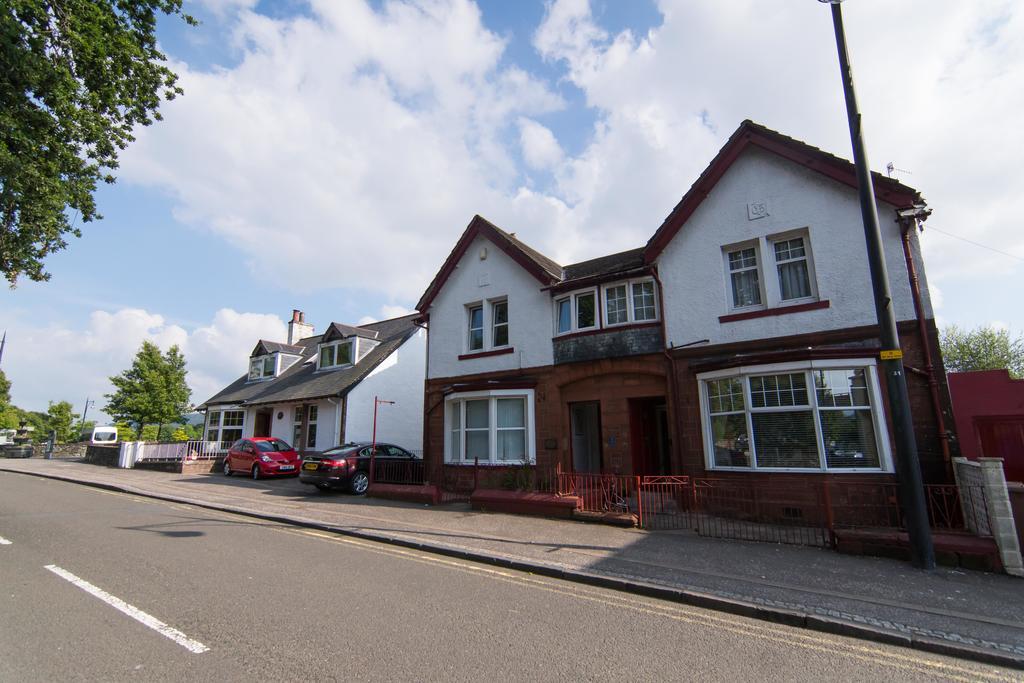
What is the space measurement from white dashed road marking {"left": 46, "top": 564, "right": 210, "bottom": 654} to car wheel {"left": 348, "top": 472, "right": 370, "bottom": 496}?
8.87m

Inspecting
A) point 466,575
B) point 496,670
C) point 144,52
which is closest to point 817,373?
point 466,575

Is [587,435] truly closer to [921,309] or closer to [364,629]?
[921,309]

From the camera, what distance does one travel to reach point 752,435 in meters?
10.6

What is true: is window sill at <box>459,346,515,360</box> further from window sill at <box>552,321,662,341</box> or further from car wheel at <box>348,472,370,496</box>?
car wheel at <box>348,472,370,496</box>

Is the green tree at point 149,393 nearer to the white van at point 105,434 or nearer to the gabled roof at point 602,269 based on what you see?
the white van at point 105,434

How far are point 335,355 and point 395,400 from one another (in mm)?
4908

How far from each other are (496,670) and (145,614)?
12.6 ft

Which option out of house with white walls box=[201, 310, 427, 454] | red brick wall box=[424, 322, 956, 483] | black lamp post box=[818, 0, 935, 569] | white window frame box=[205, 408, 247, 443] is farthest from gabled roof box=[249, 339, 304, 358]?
black lamp post box=[818, 0, 935, 569]

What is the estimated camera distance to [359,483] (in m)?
15.7


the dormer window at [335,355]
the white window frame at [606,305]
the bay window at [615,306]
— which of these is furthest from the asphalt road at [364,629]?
the dormer window at [335,355]

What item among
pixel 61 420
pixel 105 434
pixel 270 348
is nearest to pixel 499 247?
pixel 270 348

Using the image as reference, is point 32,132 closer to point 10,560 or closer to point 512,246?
point 10,560

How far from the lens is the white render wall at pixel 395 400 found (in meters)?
21.9

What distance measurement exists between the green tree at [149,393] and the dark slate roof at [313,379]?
7.07 meters
